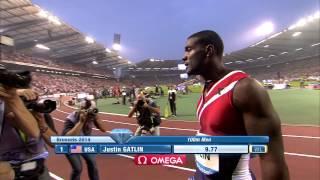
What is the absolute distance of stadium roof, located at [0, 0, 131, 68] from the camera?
22.8 meters

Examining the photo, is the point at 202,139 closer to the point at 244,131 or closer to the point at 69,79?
the point at 244,131

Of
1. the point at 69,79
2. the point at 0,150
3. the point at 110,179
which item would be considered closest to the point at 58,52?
the point at 69,79

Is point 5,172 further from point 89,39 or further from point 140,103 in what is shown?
point 89,39

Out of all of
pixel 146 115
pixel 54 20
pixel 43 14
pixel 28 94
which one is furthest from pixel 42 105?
pixel 54 20

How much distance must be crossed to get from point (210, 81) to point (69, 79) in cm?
1830

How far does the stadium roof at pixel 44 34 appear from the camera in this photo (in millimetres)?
22844

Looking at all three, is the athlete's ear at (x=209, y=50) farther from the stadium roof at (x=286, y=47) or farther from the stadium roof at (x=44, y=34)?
the stadium roof at (x=286, y=47)

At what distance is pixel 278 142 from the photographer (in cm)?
152

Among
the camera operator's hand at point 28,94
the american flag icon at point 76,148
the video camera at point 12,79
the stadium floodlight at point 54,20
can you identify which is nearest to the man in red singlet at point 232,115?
the american flag icon at point 76,148

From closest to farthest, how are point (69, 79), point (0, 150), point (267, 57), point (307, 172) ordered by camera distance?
point (0, 150)
point (307, 172)
point (69, 79)
point (267, 57)

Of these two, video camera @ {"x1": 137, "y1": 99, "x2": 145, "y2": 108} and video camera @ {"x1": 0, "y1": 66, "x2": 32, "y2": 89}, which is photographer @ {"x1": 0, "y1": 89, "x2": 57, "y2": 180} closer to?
video camera @ {"x1": 0, "y1": 66, "x2": 32, "y2": 89}

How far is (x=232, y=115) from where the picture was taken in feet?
5.05

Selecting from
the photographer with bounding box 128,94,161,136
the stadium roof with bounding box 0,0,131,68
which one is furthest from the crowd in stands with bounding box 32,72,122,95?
the photographer with bounding box 128,94,161,136
